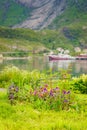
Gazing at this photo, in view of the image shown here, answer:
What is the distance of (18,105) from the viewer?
15391 millimetres

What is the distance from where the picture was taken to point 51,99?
52.4 ft

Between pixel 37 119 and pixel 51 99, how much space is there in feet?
8.87

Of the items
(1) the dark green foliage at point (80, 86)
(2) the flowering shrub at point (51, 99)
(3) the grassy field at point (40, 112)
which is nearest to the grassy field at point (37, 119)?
(3) the grassy field at point (40, 112)

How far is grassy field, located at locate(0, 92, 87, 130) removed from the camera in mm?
11806

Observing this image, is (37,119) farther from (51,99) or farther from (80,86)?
(80,86)

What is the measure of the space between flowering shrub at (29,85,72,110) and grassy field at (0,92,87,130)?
1.42 ft

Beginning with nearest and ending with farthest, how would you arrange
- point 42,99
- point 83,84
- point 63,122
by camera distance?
point 63,122, point 42,99, point 83,84

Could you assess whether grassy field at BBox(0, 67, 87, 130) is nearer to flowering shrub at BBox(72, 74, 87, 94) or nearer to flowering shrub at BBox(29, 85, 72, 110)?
flowering shrub at BBox(29, 85, 72, 110)

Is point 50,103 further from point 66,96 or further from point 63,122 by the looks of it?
point 63,122

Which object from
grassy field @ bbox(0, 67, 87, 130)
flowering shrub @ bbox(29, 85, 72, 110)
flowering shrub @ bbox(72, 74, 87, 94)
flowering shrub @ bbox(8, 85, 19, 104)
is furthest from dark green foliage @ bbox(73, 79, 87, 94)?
flowering shrub @ bbox(8, 85, 19, 104)

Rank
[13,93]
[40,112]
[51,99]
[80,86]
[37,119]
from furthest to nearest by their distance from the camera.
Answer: [80,86], [13,93], [51,99], [40,112], [37,119]

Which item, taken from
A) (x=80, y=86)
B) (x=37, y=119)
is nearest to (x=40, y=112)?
(x=37, y=119)

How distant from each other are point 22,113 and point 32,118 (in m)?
0.58

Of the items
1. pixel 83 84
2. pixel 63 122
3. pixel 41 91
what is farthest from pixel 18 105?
pixel 83 84
